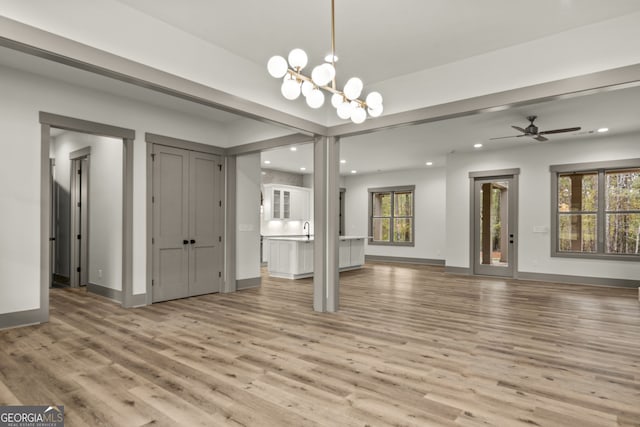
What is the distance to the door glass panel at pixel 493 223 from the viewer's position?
347 inches

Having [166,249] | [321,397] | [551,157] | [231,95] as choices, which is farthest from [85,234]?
[551,157]

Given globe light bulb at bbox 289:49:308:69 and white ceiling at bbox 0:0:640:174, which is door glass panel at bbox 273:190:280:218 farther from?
globe light bulb at bbox 289:49:308:69

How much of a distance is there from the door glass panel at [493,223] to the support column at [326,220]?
17.0ft

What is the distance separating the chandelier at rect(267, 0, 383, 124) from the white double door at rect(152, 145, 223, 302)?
3.68 meters

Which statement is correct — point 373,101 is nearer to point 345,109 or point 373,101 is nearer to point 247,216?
point 345,109

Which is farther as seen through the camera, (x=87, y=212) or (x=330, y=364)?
(x=87, y=212)

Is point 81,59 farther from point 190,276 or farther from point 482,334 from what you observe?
point 482,334

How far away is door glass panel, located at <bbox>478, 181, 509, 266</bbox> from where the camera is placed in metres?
8.81

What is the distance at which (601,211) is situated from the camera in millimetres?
7648

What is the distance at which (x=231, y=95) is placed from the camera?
12.8 ft

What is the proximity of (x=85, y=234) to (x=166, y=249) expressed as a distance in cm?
199

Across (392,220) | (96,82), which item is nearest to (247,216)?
(96,82)

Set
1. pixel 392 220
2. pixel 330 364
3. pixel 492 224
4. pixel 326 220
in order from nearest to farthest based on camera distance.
→ pixel 330 364
pixel 326 220
pixel 492 224
pixel 392 220

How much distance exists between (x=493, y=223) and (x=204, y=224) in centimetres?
662
